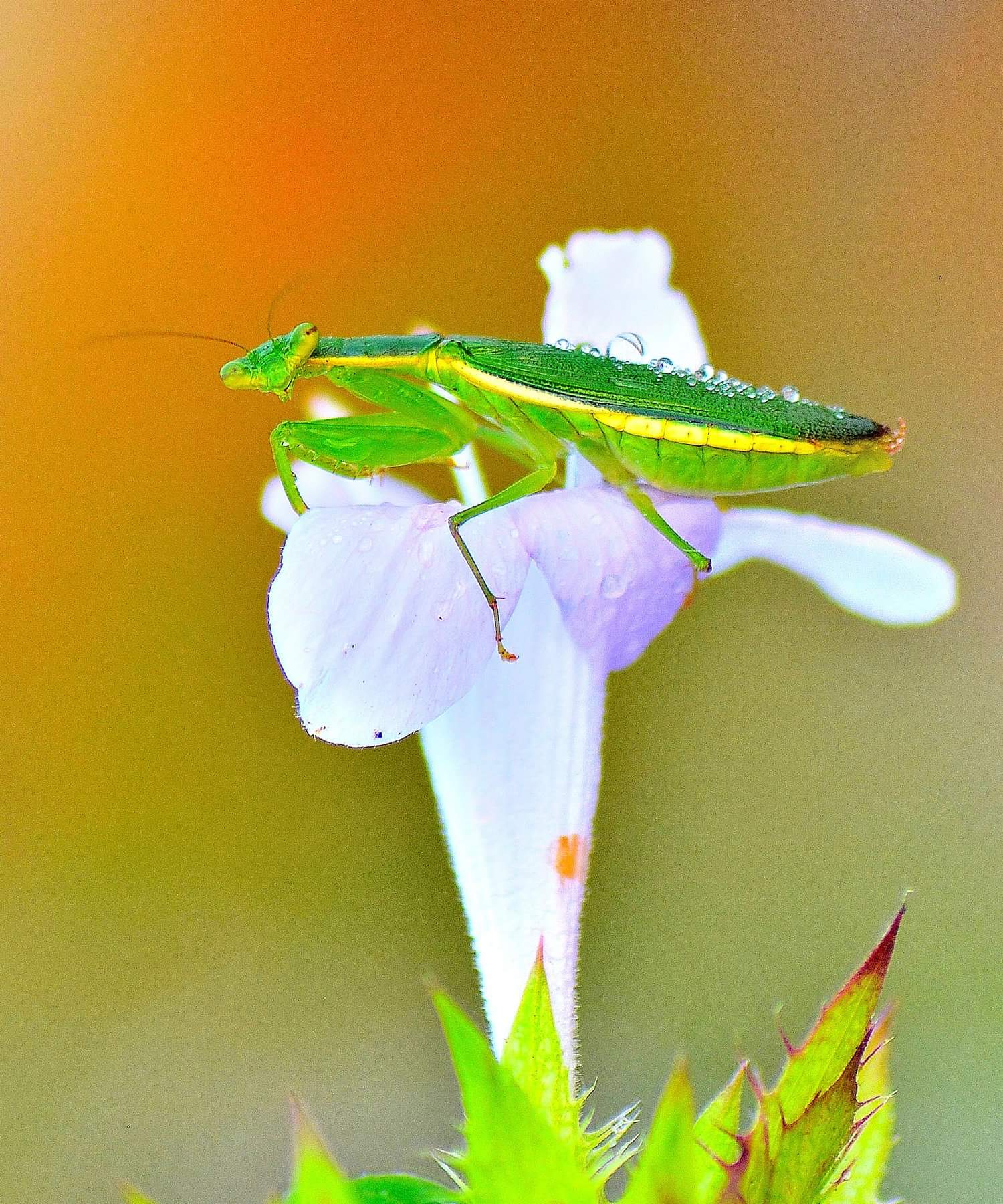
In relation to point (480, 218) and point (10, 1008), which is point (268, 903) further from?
point (480, 218)

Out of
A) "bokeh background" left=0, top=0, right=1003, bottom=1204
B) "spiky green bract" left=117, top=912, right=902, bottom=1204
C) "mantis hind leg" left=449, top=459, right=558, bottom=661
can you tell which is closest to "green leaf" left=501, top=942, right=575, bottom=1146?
"spiky green bract" left=117, top=912, right=902, bottom=1204

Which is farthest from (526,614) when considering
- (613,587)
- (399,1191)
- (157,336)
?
(157,336)

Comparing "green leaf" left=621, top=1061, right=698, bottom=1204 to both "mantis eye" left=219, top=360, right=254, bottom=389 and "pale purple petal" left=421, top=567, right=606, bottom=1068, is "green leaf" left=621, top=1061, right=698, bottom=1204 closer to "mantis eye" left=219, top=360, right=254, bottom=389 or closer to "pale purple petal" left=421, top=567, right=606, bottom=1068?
"pale purple petal" left=421, top=567, right=606, bottom=1068

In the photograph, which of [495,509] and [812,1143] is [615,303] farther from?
[812,1143]

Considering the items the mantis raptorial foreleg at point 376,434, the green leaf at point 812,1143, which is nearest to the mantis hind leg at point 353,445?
the mantis raptorial foreleg at point 376,434

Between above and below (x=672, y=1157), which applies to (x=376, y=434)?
above

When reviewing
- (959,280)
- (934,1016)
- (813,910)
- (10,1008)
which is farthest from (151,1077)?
(959,280)

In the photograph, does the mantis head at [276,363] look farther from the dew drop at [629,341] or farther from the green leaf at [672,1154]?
the green leaf at [672,1154]

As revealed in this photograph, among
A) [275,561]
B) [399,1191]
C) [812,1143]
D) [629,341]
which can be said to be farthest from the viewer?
[275,561]
